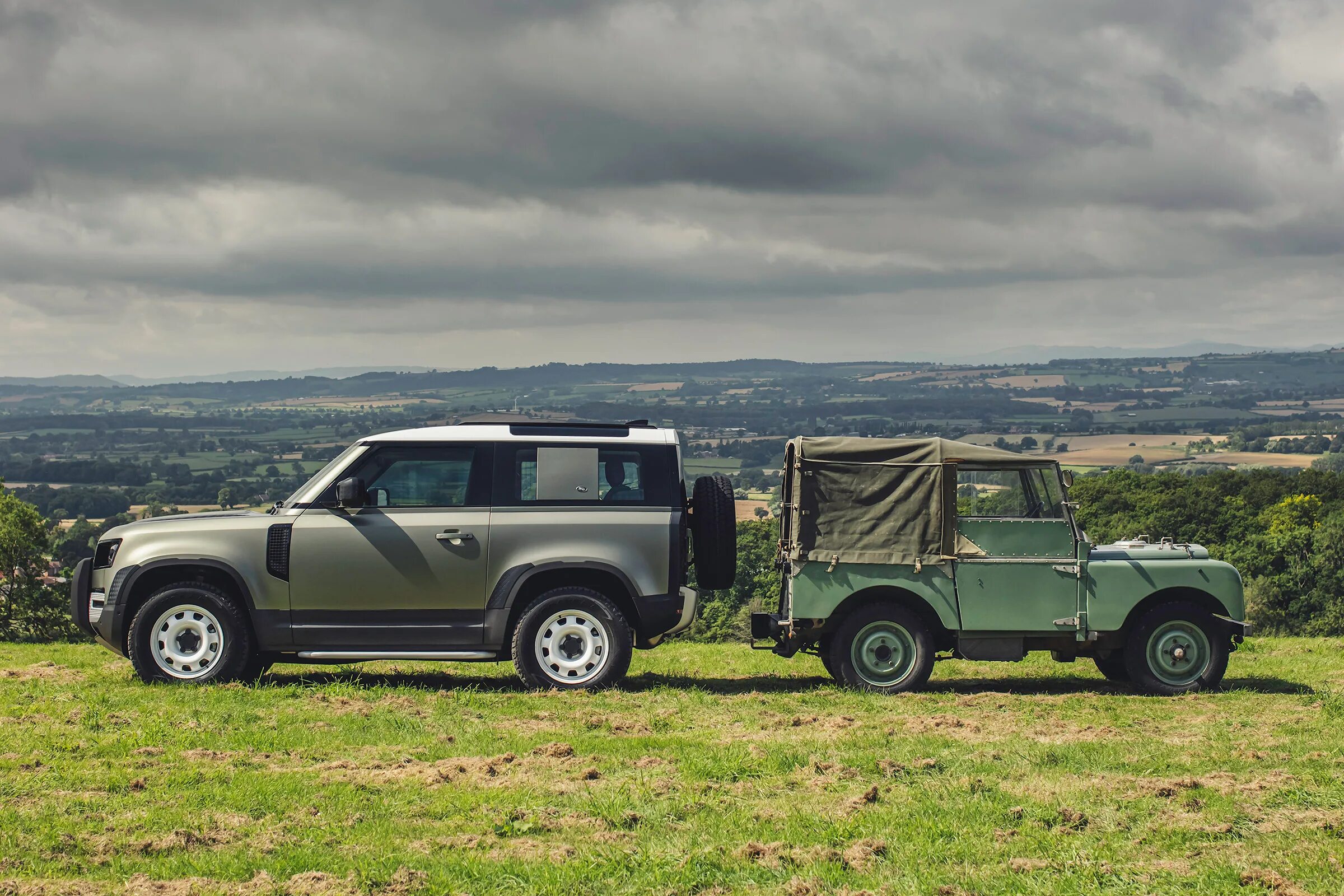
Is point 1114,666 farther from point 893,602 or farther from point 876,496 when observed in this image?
point 876,496

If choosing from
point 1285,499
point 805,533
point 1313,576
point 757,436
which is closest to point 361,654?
point 805,533

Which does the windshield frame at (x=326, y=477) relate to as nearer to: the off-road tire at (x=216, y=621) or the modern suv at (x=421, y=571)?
the modern suv at (x=421, y=571)

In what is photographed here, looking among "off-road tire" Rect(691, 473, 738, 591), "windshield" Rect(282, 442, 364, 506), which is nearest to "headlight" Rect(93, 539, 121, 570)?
"windshield" Rect(282, 442, 364, 506)

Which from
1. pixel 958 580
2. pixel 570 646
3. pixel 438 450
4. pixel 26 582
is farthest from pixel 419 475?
pixel 26 582

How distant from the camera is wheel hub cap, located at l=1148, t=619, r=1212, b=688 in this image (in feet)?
39.2

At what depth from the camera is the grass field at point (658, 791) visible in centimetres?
616

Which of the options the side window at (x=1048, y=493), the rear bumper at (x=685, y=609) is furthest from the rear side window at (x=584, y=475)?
the side window at (x=1048, y=493)

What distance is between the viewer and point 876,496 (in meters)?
11.9

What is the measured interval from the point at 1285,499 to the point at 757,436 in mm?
83383

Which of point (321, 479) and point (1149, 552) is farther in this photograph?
point (1149, 552)

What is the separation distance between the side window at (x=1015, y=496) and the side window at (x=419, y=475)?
4.69 metres

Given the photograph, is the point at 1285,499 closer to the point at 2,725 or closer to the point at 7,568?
the point at 7,568

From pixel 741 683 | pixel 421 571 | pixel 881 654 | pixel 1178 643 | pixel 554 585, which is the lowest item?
pixel 741 683

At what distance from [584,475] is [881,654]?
10.8ft
